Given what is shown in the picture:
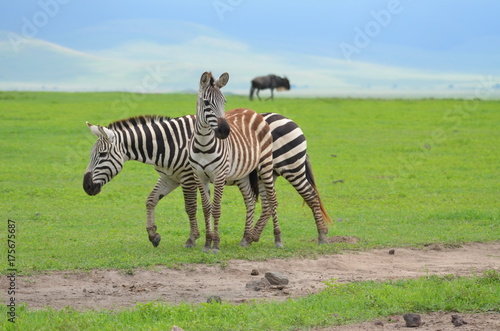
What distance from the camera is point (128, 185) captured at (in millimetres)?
14781

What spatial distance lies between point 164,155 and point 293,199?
504cm

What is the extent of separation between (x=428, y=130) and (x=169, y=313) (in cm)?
2051

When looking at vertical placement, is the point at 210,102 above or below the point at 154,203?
above

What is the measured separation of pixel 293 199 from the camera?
13.7m

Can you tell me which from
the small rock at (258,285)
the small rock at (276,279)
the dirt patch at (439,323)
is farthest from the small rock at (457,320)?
the small rock at (258,285)

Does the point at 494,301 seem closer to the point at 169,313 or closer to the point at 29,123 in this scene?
the point at 169,313

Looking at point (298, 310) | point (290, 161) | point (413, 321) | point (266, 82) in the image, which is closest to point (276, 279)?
point (298, 310)

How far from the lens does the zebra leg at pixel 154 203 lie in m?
9.11

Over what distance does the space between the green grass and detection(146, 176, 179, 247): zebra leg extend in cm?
294

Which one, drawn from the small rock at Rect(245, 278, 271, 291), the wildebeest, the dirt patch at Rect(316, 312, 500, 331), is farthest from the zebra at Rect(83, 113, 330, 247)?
the wildebeest

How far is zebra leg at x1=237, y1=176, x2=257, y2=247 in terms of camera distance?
9.33 m

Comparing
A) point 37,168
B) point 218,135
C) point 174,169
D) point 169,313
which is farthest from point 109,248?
point 37,168

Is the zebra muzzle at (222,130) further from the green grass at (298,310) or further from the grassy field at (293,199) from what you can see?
the green grass at (298,310)

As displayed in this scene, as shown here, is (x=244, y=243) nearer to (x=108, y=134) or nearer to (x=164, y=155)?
(x=164, y=155)
